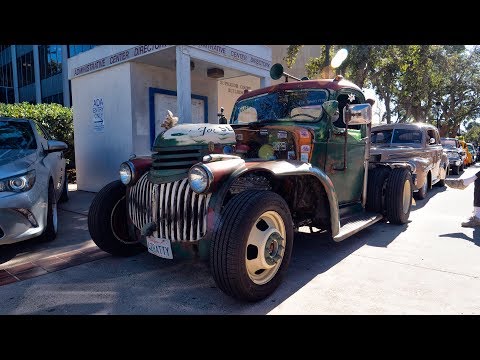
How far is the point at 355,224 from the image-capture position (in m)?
4.01

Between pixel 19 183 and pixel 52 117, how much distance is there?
9399 mm

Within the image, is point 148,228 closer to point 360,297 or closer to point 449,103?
point 360,297

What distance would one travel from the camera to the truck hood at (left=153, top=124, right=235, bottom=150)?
10.1 feet

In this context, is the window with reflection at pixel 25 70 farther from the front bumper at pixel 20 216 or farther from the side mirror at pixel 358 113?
the side mirror at pixel 358 113

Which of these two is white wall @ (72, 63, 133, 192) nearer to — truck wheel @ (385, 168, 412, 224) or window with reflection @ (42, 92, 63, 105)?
truck wheel @ (385, 168, 412, 224)

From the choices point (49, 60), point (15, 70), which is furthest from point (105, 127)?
point (15, 70)

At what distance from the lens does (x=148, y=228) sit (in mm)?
2955

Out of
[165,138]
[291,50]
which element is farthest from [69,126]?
[165,138]

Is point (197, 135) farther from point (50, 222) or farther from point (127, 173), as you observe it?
point (50, 222)

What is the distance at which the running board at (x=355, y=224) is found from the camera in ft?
11.7

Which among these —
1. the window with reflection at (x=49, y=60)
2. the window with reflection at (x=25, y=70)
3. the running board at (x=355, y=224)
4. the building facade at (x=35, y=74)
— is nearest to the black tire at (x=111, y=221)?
the running board at (x=355, y=224)

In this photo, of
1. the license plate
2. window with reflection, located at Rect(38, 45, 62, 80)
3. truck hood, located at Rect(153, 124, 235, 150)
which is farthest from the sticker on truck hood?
window with reflection, located at Rect(38, 45, 62, 80)

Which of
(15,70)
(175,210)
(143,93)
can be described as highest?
(15,70)
